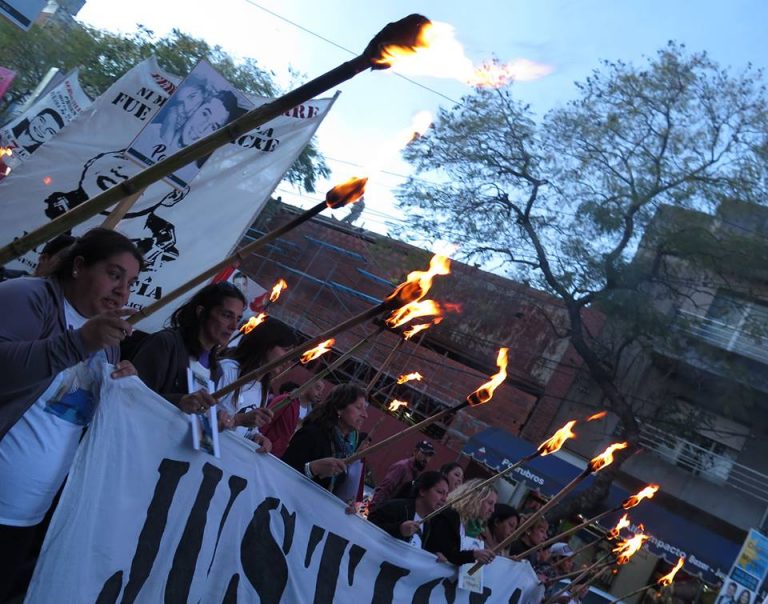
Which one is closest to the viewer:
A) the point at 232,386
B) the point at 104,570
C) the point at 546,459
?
the point at 232,386

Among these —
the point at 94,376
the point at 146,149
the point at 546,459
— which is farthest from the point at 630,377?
the point at 94,376

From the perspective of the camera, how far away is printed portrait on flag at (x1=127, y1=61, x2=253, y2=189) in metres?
4.30

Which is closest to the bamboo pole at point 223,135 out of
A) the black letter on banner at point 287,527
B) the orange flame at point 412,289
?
the orange flame at point 412,289

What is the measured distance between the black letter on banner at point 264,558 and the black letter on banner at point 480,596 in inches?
60.1

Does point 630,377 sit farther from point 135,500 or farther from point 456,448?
point 135,500

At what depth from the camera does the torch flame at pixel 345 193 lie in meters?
2.25

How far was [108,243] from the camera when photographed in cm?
243

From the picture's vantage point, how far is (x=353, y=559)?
3789mm

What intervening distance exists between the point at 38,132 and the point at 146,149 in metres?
5.38

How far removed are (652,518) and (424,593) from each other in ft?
41.6

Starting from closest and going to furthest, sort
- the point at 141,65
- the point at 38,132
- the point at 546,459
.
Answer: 1. the point at 141,65
2. the point at 38,132
3. the point at 546,459

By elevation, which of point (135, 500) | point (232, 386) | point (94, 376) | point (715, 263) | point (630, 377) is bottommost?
point (135, 500)

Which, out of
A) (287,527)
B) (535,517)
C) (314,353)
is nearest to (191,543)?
(287,527)

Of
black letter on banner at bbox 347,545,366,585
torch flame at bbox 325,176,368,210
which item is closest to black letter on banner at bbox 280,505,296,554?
black letter on banner at bbox 347,545,366,585
